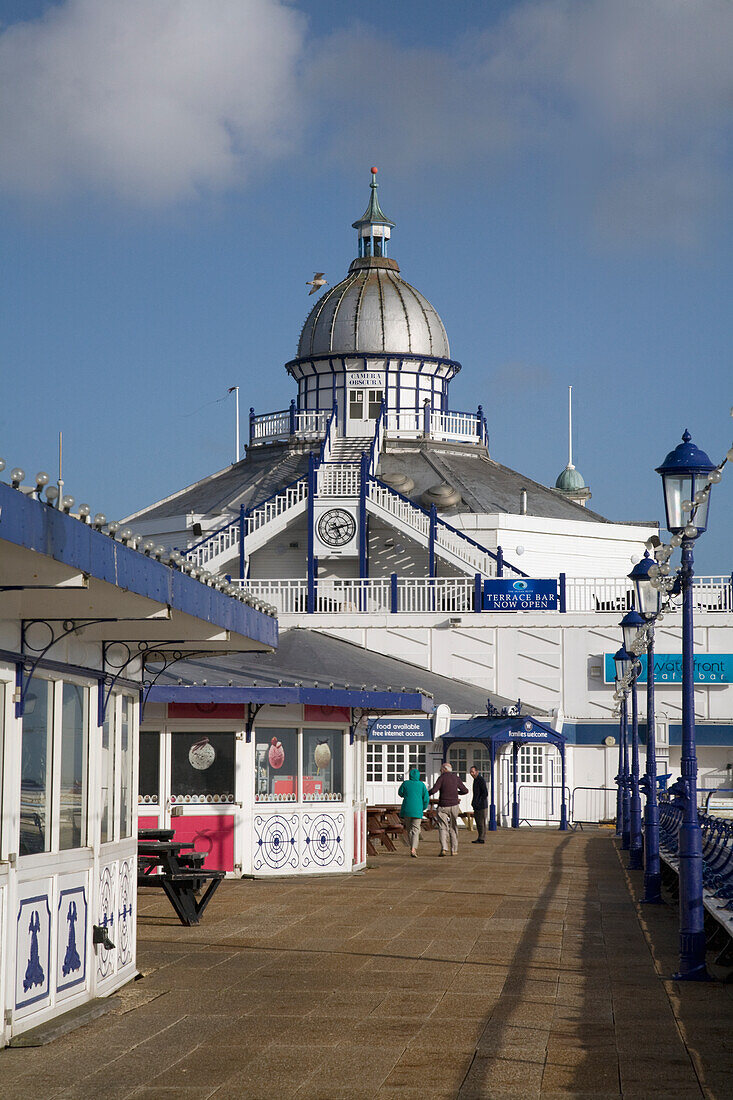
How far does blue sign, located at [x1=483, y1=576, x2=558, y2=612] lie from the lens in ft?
132

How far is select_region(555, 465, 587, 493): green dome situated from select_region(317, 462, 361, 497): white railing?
40.1 m

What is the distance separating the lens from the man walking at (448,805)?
2389cm

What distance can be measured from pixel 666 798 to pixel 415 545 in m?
23.3

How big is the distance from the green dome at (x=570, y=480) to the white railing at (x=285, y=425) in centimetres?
3189

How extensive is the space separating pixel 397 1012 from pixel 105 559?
3714mm

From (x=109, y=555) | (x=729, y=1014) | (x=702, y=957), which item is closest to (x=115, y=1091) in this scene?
(x=109, y=555)

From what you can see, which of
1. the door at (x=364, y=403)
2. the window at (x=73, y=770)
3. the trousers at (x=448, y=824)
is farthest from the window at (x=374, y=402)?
the window at (x=73, y=770)

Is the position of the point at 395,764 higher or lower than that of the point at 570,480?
lower

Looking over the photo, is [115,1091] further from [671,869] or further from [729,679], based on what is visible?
[729,679]

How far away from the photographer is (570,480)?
292ft

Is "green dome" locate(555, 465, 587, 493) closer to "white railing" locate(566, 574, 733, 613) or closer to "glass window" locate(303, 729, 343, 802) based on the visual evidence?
"white railing" locate(566, 574, 733, 613)

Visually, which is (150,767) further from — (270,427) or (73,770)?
(270,427)

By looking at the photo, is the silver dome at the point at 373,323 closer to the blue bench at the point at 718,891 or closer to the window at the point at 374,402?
the window at the point at 374,402

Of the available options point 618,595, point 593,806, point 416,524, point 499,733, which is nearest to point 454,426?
point 416,524
